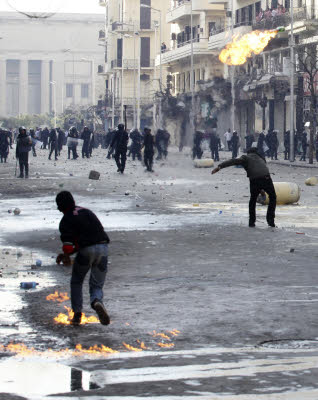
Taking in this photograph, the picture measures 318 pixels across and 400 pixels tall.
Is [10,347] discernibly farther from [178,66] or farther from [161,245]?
[178,66]

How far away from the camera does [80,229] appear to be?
9422 mm

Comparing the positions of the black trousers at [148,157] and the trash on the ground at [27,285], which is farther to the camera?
the black trousers at [148,157]

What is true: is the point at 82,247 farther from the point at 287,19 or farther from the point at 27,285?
the point at 287,19

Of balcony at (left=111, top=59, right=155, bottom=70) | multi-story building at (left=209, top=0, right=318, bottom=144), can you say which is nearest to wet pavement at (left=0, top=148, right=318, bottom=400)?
multi-story building at (left=209, top=0, right=318, bottom=144)


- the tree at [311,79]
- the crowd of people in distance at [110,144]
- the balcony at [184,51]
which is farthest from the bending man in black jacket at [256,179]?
the balcony at [184,51]

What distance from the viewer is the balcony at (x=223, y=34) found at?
6824cm

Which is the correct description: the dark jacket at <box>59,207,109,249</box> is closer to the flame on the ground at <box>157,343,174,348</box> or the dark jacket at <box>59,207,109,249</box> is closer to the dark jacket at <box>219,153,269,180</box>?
the flame on the ground at <box>157,343,174,348</box>

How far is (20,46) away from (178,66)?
91.1 metres

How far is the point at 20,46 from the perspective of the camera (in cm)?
17862

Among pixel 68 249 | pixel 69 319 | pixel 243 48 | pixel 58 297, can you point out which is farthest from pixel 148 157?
pixel 243 48

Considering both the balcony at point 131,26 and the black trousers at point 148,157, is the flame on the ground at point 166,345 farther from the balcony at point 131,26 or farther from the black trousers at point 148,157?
the balcony at point 131,26

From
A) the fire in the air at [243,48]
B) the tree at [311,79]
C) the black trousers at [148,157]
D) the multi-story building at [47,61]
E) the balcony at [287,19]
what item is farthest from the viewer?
the multi-story building at [47,61]

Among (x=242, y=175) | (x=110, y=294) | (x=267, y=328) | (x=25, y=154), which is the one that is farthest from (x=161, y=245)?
(x=242, y=175)

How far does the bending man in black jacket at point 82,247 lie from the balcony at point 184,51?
71.0 metres
